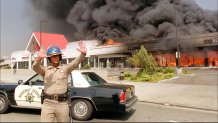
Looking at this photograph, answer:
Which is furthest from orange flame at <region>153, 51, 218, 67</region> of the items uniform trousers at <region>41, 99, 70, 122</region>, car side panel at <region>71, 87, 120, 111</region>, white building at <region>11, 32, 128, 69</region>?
uniform trousers at <region>41, 99, 70, 122</region>

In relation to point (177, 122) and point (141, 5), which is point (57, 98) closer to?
point (177, 122)

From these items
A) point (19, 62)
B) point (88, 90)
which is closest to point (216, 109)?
point (88, 90)

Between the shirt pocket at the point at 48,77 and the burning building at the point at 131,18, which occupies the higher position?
the burning building at the point at 131,18

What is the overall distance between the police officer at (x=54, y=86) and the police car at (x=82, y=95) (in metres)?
3.01

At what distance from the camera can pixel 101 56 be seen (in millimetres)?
56844

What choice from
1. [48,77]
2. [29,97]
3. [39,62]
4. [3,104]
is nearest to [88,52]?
[3,104]

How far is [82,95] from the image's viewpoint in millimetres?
8539

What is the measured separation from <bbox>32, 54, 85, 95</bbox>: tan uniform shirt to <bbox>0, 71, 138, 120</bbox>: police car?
3.00m

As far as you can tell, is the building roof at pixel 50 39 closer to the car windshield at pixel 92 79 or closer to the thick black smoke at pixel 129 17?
the thick black smoke at pixel 129 17

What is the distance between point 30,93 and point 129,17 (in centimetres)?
5973

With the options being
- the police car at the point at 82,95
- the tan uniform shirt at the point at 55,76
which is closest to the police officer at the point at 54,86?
the tan uniform shirt at the point at 55,76

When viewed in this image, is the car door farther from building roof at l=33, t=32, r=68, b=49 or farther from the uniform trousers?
building roof at l=33, t=32, r=68, b=49

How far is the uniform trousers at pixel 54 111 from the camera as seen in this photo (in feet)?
16.3

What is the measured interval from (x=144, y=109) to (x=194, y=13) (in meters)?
59.6
